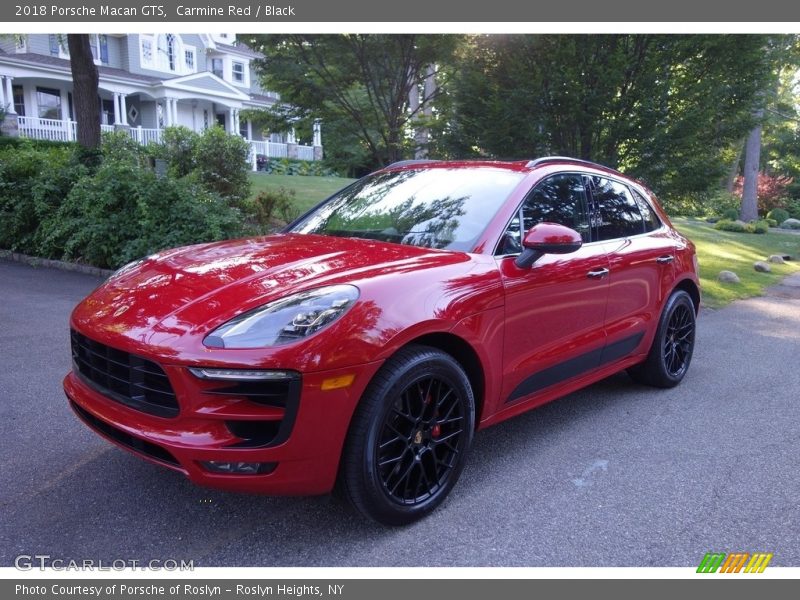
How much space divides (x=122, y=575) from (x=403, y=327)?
58.9 inches

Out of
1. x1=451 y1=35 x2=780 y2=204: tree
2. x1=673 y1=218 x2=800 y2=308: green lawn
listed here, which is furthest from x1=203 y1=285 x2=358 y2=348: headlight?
x1=673 y1=218 x2=800 y2=308: green lawn

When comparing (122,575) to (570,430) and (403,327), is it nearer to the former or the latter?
(403,327)

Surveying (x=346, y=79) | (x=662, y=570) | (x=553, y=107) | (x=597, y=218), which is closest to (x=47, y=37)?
(x=346, y=79)

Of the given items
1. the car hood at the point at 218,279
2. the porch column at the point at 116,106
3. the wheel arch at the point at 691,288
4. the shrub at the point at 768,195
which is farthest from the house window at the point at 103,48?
the wheel arch at the point at 691,288

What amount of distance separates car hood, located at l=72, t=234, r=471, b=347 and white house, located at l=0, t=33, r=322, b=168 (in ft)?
70.2

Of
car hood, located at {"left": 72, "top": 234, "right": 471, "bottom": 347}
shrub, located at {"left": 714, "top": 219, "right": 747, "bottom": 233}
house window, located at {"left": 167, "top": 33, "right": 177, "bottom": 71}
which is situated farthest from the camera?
house window, located at {"left": 167, "top": 33, "right": 177, "bottom": 71}

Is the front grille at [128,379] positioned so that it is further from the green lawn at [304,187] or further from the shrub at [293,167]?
the shrub at [293,167]

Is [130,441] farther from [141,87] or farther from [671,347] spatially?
[141,87]

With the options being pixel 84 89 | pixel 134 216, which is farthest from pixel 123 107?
pixel 134 216

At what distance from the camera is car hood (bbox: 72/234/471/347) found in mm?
2756

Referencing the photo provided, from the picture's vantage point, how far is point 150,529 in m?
2.93

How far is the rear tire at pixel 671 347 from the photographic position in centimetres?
497

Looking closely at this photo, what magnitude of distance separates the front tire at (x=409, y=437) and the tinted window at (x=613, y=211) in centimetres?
185

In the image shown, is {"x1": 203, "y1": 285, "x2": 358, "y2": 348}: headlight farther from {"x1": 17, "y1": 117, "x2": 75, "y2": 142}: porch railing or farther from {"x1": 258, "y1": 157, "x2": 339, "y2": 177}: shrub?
{"x1": 258, "y1": 157, "x2": 339, "y2": 177}: shrub
